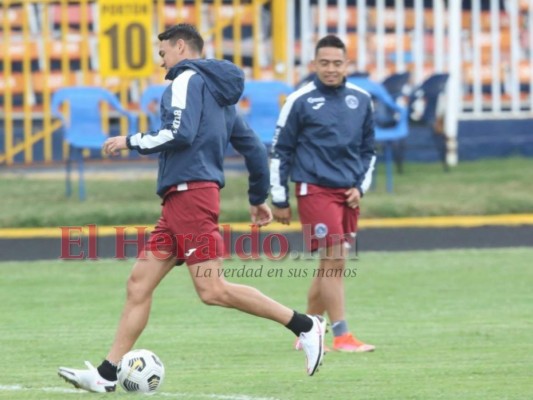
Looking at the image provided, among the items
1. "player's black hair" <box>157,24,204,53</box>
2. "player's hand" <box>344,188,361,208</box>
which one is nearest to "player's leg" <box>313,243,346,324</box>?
"player's hand" <box>344,188,361,208</box>

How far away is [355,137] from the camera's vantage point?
9.56 metres

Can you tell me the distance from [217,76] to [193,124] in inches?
12.7

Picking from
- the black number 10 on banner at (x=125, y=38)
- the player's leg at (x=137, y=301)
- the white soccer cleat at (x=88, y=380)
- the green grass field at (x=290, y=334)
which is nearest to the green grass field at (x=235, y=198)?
the black number 10 on banner at (x=125, y=38)

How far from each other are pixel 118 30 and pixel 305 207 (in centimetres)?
830

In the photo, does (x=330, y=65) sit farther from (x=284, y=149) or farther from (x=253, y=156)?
(x=253, y=156)

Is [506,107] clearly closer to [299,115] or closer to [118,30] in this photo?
[118,30]

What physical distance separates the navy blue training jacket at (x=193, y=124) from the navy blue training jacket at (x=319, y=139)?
5.26 feet

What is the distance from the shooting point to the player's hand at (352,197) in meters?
9.49

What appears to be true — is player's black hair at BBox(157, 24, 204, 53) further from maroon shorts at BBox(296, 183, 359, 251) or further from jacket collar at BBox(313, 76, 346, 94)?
maroon shorts at BBox(296, 183, 359, 251)

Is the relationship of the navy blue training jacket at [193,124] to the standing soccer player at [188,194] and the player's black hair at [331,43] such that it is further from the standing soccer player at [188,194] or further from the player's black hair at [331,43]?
the player's black hair at [331,43]

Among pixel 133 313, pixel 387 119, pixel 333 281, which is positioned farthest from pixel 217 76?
pixel 387 119

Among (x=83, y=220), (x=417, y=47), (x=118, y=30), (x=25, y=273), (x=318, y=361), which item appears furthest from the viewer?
(x=417, y=47)

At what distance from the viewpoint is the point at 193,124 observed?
759 cm

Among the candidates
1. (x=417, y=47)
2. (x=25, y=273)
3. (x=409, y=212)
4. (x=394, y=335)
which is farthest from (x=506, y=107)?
(x=394, y=335)
